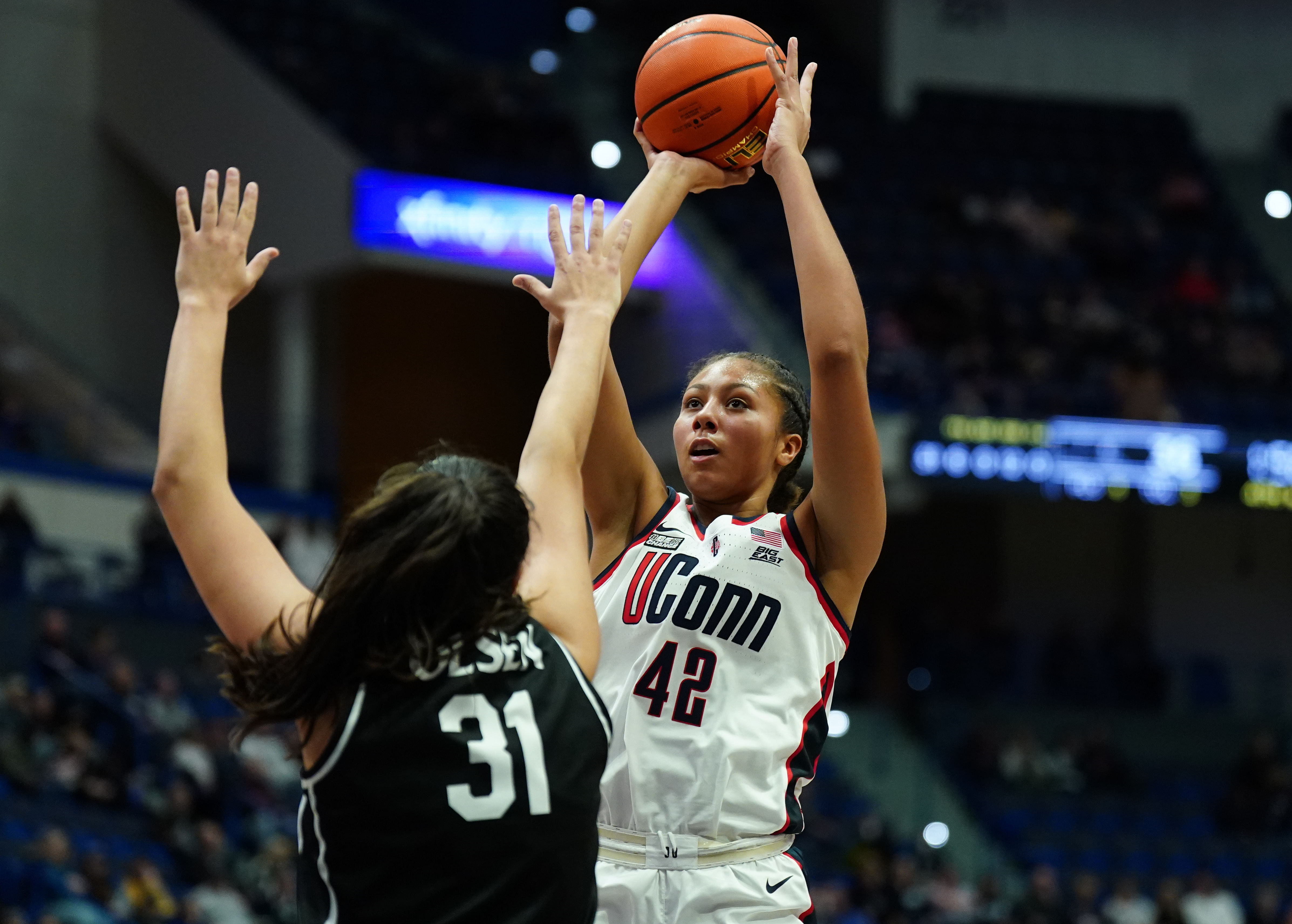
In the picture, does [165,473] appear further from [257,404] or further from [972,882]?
[257,404]

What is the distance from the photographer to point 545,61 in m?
20.0

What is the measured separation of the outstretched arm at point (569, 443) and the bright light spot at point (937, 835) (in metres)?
12.0

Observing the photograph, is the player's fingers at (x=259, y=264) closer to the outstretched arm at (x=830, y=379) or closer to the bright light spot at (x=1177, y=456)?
the outstretched arm at (x=830, y=379)

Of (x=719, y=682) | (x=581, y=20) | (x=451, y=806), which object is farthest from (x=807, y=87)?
(x=581, y=20)

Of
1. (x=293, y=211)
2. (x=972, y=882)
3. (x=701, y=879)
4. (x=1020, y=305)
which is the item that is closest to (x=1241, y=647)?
(x=1020, y=305)

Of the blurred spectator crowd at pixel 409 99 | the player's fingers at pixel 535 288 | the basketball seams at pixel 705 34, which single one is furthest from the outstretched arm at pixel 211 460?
the blurred spectator crowd at pixel 409 99

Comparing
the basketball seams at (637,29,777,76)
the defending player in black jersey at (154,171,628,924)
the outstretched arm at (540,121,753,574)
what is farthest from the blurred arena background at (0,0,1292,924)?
the defending player in black jersey at (154,171,628,924)

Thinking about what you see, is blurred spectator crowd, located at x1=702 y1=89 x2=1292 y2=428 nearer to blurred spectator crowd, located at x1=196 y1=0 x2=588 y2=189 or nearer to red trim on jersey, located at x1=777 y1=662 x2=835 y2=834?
blurred spectator crowd, located at x1=196 y1=0 x2=588 y2=189

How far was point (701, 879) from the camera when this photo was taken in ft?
10.2

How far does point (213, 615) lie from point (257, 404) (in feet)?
55.7

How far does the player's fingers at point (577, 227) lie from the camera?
8.79 ft

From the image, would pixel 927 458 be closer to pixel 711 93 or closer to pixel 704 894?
pixel 711 93

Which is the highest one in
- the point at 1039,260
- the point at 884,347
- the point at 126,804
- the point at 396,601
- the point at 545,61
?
the point at 545,61

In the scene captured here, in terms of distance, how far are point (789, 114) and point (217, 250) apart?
128 cm
